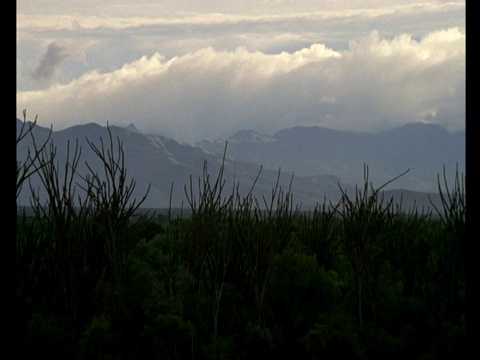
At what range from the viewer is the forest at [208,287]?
15.0ft

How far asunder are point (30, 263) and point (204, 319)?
1.44m

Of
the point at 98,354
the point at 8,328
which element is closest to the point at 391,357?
the point at 98,354

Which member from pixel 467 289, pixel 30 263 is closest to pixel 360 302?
pixel 30 263

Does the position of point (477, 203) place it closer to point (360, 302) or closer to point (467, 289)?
point (467, 289)

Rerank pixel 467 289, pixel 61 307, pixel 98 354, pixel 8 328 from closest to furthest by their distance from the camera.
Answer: pixel 8 328, pixel 467 289, pixel 98 354, pixel 61 307

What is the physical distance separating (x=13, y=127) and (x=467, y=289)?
1617 mm

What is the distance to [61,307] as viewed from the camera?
4.77 meters

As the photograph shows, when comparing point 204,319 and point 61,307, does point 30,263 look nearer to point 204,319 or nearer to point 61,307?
point 61,307

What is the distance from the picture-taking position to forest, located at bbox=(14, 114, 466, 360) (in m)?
4.56

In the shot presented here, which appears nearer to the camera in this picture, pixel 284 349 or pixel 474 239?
pixel 474 239

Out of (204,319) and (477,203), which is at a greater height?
(477,203)

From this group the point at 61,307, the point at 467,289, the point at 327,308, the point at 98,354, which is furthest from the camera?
the point at 327,308

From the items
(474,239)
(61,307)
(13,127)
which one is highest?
(13,127)

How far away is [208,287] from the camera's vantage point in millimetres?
5184
